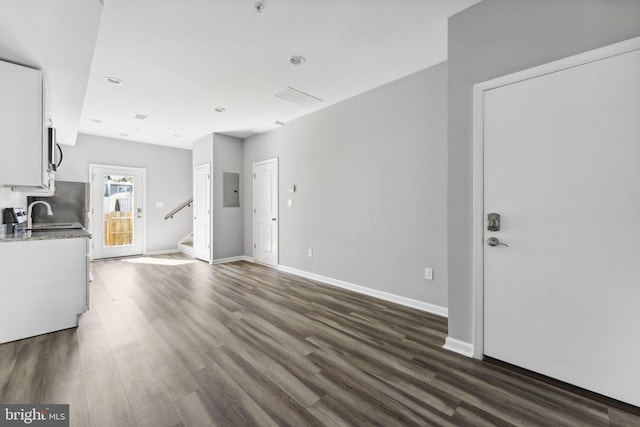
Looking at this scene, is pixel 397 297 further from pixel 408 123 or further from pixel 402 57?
pixel 402 57

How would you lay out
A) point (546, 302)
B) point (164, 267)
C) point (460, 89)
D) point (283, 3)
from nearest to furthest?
point (546, 302) < point (283, 3) < point (460, 89) < point (164, 267)

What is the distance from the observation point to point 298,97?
144 inches

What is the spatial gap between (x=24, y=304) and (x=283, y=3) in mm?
3352

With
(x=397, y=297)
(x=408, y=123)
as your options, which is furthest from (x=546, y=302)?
(x=408, y=123)

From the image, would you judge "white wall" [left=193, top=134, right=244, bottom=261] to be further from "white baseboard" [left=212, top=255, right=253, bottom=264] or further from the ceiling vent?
the ceiling vent

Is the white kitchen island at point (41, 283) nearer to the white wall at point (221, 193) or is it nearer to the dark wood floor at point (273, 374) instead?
the dark wood floor at point (273, 374)

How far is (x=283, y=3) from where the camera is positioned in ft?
6.49

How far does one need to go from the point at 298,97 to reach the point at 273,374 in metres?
3.29

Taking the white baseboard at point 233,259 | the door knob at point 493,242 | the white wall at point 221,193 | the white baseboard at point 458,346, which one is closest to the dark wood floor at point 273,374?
the white baseboard at point 458,346

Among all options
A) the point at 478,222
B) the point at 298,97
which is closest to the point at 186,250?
the point at 298,97

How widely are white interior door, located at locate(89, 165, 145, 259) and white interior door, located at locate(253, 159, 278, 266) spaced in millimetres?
3021

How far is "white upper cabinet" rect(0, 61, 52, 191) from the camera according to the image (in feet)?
7.39

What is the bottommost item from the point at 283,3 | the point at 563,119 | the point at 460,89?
the point at 563,119

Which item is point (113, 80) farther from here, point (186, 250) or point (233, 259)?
point (186, 250)
